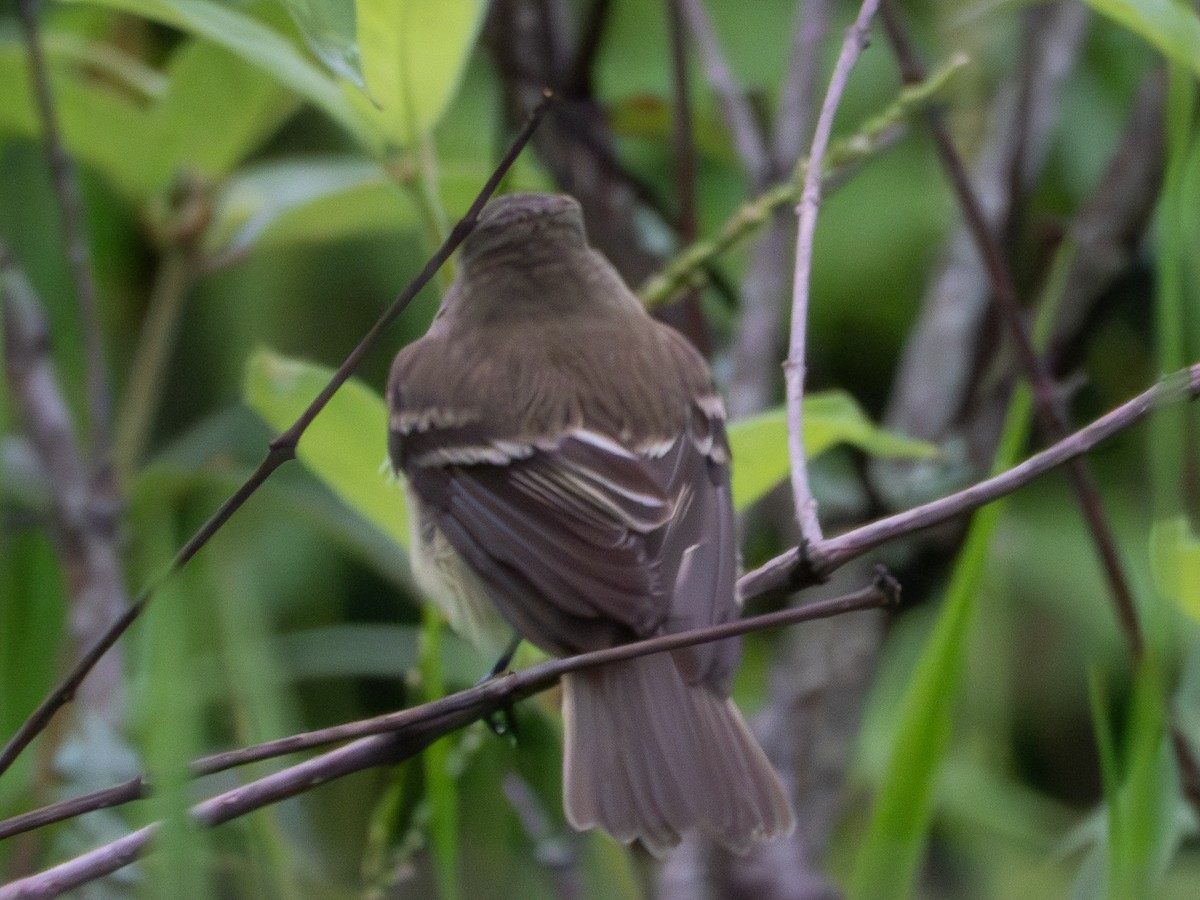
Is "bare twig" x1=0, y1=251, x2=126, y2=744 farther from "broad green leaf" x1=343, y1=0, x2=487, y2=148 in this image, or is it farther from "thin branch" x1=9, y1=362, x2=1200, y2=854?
"thin branch" x1=9, y1=362, x2=1200, y2=854

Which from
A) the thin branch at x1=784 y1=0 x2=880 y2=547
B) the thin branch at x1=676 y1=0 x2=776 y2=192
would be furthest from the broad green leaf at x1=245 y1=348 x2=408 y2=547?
the thin branch at x1=676 y1=0 x2=776 y2=192

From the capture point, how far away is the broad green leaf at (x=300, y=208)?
108 inches

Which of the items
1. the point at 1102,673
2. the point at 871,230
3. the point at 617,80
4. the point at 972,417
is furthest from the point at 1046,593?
the point at 617,80

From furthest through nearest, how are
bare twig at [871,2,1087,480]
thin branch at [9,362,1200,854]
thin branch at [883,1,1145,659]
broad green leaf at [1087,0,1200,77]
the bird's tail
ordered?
bare twig at [871,2,1087,480] < thin branch at [883,1,1145,659] < the bird's tail < broad green leaf at [1087,0,1200,77] < thin branch at [9,362,1200,854]

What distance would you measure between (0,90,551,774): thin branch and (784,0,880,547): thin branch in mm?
379

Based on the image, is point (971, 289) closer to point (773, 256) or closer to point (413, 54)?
point (773, 256)

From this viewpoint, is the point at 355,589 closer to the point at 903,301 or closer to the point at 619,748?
the point at 903,301

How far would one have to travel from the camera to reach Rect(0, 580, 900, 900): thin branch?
1.38 metres

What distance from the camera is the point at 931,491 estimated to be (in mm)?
2770

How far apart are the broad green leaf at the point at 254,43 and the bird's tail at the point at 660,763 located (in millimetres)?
824

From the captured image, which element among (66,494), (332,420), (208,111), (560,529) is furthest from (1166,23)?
(66,494)

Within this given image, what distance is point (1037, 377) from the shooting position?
2.28 metres

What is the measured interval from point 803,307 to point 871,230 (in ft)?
6.29

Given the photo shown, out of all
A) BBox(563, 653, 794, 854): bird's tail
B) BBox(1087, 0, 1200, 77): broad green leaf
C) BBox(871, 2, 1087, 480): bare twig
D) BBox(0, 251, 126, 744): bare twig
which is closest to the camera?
BBox(1087, 0, 1200, 77): broad green leaf
